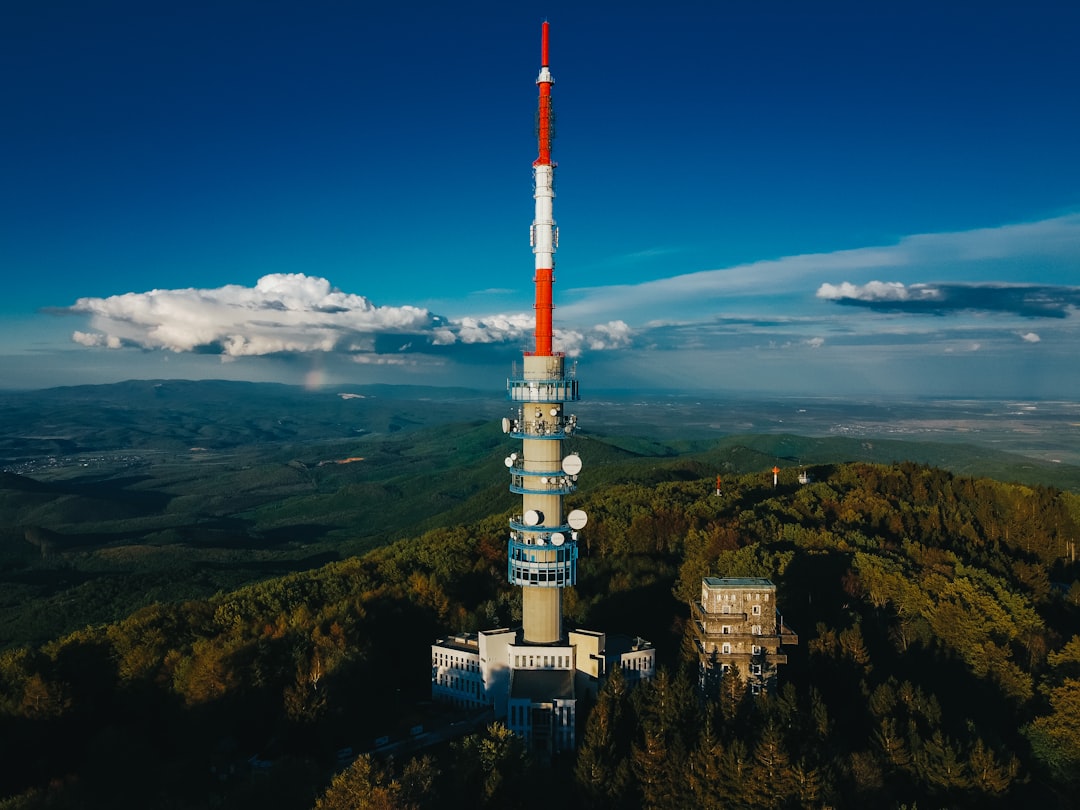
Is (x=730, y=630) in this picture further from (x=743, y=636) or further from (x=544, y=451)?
(x=544, y=451)

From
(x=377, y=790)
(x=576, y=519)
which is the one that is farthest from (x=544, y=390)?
(x=377, y=790)

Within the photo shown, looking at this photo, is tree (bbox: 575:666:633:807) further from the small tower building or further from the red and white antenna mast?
the red and white antenna mast

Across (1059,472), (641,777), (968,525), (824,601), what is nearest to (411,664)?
(641,777)

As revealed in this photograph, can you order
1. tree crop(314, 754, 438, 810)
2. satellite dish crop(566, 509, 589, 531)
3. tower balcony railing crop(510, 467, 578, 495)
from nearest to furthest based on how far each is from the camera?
tree crop(314, 754, 438, 810) < tower balcony railing crop(510, 467, 578, 495) < satellite dish crop(566, 509, 589, 531)

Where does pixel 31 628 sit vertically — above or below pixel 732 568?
below

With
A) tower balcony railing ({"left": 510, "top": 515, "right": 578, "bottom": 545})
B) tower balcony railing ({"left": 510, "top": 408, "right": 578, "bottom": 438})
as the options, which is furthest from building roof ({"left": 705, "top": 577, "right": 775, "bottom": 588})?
tower balcony railing ({"left": 510, "top": 408, "right": 578, "bottom": 438})

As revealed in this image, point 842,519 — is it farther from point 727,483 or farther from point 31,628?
point 31,628
